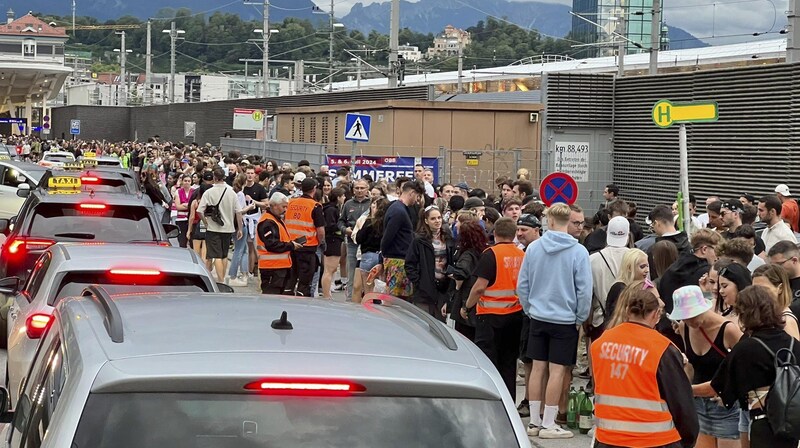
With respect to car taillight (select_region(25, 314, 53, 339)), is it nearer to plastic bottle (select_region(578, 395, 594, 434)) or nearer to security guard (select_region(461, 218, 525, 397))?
security guard (select_region(461, 218, 525, 397))

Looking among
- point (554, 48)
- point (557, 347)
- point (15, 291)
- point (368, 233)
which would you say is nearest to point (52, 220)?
point (15, 291)

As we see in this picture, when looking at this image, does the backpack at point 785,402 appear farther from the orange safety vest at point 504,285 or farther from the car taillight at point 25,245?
the car taillight at point 25,245

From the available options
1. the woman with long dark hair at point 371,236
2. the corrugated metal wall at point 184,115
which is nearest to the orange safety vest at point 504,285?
the woman with long dark hair at point 371,236

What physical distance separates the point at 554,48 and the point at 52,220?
14480 centimetres

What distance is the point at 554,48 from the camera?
154m

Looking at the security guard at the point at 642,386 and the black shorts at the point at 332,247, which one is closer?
the security guard at the point at 642,386

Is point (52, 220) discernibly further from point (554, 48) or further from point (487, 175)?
point (554, 48)

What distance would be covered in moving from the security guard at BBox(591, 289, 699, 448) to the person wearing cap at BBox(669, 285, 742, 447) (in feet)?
1.58

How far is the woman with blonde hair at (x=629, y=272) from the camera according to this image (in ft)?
30.8

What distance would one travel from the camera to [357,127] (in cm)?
2394

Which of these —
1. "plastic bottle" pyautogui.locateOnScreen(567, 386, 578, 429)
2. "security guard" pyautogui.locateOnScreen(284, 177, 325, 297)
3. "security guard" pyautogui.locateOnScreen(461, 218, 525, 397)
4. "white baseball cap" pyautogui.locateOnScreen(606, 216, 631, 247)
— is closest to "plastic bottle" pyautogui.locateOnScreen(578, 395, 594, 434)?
"plastic bottle" pyautogui.locateOnScreen(567, 386, 578, 429)

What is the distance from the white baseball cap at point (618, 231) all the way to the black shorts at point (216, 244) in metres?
9.92

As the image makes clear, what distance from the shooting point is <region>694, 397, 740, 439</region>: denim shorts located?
733 cm

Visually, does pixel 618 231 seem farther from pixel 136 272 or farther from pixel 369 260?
pixel 369 260
